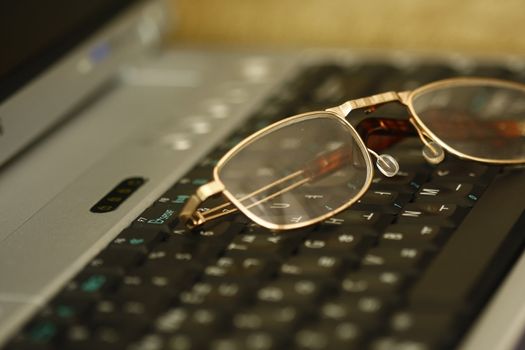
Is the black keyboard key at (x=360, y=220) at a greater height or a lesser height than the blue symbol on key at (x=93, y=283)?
lesser

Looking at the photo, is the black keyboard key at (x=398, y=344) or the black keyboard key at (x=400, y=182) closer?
the black keyboard key at (x=398, y=344)

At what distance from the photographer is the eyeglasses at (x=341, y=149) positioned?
0.57 m

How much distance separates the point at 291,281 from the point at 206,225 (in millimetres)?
94

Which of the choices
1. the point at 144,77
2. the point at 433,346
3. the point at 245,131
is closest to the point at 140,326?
the point at 433,346

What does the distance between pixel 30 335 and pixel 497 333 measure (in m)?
0.25

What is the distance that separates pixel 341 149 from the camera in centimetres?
63

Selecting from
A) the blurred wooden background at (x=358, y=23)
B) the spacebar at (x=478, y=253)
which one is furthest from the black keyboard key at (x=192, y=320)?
the blurred wooden background at (x=358, y=23)

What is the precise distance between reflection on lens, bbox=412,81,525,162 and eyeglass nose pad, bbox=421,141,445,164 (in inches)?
0.6

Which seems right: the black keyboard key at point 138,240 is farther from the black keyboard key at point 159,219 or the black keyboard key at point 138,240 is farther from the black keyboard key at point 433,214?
the black keyboard key at point 433,214

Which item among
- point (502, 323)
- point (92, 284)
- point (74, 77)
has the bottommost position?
point (502, 323)

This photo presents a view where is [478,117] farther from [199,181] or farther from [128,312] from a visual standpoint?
[128,312]

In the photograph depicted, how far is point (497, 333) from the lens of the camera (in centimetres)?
45

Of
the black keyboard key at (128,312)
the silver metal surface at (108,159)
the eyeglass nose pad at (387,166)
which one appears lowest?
the eyeglass nose pad at (387,166)

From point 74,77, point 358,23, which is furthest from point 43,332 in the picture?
point 358,23
